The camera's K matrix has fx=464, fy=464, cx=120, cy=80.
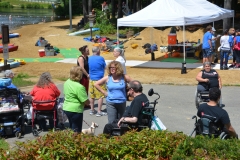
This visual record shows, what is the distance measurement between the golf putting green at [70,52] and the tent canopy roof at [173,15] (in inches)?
212

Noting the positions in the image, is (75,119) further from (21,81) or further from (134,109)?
(21,81)

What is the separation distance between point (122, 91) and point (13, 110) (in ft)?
7.53

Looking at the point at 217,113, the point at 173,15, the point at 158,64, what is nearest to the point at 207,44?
the point at 173,15

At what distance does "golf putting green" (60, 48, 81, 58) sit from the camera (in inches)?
940

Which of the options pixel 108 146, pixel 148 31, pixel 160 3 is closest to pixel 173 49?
pixel 160 3

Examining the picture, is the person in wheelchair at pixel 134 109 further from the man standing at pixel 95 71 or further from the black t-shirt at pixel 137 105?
the man standing at pixel 95 71

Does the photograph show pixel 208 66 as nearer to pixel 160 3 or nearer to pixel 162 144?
pixel 162 144

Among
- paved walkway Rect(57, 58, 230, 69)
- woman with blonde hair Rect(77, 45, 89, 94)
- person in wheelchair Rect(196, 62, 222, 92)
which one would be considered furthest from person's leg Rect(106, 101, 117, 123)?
paved walkway Rect(57, 58, 230, 69)

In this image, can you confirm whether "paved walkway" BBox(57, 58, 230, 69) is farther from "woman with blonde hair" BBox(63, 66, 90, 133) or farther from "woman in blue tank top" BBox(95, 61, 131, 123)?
"woman with blonde hair" BBox(63, 66, 90, 133)

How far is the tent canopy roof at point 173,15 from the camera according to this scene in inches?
714

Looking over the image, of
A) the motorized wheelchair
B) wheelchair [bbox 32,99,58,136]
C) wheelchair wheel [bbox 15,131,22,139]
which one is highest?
the motorized wheelchair

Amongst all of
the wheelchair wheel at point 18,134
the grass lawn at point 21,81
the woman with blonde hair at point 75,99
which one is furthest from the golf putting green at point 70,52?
the woman with blonde hair at point 75,99

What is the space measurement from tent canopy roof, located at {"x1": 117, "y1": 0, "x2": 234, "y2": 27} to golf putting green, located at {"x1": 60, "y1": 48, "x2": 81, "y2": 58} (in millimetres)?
5379

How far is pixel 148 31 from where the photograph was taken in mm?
27297
